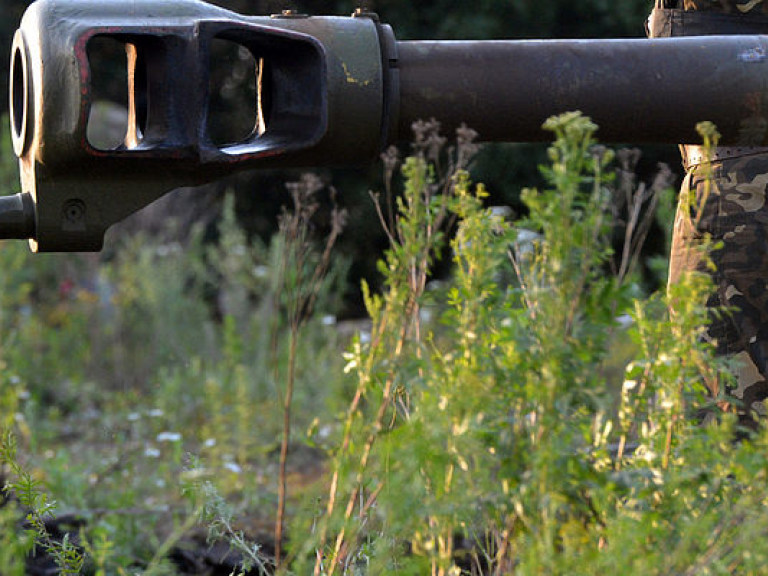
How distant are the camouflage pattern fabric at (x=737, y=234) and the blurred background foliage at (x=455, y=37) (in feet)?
15.4

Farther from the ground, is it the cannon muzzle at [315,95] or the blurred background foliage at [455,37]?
the cannon muzzle at [315,95]

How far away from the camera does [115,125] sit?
862cm

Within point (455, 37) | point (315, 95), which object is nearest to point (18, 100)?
point (315, 95)

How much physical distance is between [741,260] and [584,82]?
1048 millimetres

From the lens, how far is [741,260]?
Result: 3.05 m

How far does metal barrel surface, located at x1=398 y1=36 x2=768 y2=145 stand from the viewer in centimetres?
218

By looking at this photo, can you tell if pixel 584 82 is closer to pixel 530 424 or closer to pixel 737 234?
pixel 530 424

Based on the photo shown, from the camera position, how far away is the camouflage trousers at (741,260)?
9.89ft

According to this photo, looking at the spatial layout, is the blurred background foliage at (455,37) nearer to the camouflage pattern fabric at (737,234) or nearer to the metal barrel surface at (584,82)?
the camouflage pattern fabric at (737,234)

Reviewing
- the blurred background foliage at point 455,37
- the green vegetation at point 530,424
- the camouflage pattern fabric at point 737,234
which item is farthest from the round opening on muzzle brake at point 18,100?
the blurred background foliage at point 455,37

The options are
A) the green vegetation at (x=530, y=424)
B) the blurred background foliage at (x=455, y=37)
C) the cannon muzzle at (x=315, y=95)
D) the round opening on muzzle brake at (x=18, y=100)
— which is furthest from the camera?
the blurred background foliage at (x=455, y=37)

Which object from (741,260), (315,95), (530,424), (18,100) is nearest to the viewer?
(530,424)

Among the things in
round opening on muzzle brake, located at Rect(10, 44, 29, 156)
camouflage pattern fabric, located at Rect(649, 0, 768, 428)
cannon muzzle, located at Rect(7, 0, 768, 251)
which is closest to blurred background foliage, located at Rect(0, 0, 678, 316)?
camouflage pattern fabric, located at Rect(649, 0, 768, 428)

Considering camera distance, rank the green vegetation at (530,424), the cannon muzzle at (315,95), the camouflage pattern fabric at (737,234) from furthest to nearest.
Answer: the camouflage pattern fabric at (737,234) → the cannon muzzle at (315,95) → the green vegetation at (530,424)
